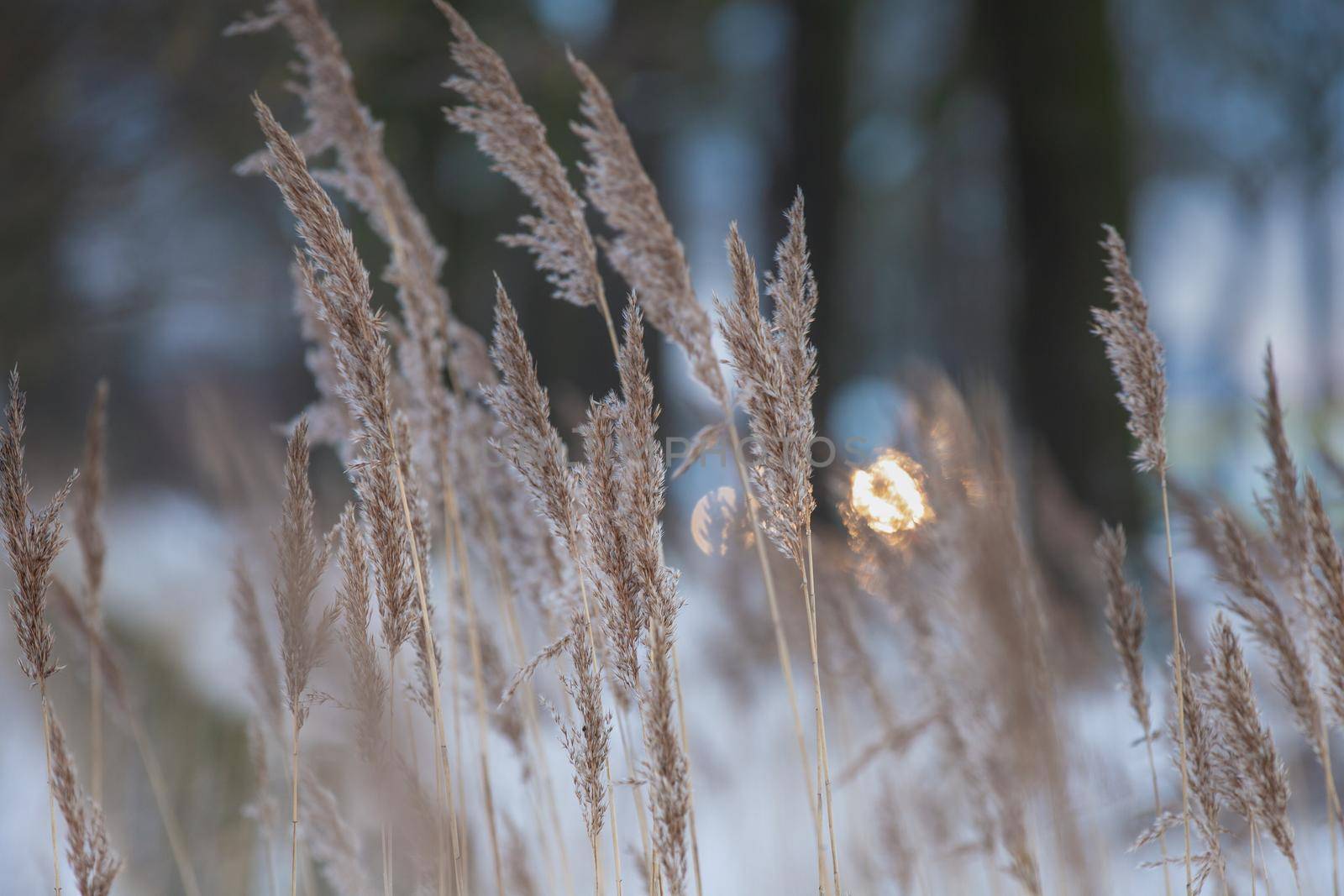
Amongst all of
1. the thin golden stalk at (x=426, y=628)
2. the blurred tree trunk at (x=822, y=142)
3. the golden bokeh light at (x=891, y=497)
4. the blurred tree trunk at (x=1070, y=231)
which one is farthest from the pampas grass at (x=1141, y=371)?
the blurred tree trunk at (x=822, y=142)

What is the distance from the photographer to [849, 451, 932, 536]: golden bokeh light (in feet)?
3.09

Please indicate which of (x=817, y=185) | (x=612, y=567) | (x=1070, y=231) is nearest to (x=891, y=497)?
(x=612, y=567)

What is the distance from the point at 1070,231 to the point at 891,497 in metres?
1.65

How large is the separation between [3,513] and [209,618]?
1.52 metres

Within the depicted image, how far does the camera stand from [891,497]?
3.23 feet

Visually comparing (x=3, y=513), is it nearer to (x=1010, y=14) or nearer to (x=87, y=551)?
(x=87, y=551)

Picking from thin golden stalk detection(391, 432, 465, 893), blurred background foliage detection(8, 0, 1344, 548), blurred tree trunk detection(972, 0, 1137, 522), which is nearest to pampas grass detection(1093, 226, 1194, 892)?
thin golden stalk detection(391, 432, 465, 893)

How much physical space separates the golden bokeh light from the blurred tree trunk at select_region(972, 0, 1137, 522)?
142 centimetres

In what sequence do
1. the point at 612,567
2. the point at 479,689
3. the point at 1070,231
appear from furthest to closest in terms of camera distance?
the point at 1070,231 → the point at 479,689 → the point at 612,567

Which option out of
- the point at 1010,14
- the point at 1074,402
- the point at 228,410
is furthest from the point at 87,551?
the point at 1010,14

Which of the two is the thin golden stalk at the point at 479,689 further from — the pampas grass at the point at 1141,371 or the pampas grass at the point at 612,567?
the pampas grass at the point at 1141,371

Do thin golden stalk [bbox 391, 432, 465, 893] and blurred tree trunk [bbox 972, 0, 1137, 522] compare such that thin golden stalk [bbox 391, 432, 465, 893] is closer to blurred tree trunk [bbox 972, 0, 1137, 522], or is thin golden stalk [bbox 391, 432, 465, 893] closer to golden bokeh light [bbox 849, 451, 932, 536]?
golden bokeh light [bbox 849, 451, 932, 536]

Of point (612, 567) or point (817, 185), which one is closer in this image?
point (612, 567)

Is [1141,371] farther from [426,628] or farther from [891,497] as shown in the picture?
[426,628]
